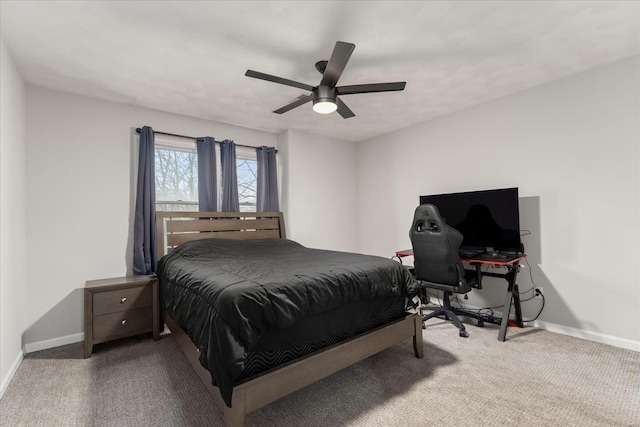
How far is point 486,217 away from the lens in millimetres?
3391

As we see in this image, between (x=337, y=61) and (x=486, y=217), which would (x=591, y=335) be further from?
(x=337, y=61)

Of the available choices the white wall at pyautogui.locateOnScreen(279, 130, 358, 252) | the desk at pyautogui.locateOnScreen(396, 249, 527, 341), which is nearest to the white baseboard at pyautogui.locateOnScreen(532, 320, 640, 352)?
the desk at pyautogui.locateOnScreen(396, 249, 527, 341)

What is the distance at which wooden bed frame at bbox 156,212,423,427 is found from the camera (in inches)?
62.8

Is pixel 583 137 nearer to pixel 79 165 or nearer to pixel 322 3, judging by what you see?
pixel 322 3

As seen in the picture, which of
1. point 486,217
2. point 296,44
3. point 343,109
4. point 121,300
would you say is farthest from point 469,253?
point 121,300

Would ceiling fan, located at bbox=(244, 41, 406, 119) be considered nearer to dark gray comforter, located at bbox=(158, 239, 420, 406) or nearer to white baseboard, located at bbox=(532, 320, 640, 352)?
dark gray comforter, located at bbox=(158, 239, 420, 406)

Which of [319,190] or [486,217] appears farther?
[319,190]

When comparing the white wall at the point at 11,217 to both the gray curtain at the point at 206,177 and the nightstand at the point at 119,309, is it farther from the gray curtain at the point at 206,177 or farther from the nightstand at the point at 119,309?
the gray curtain at the point at 206,177

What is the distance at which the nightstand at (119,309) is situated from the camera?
269cm

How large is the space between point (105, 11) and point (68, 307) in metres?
2.81

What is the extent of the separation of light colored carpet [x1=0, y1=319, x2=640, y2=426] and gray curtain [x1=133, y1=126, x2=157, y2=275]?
92 centimetres

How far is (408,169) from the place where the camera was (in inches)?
179

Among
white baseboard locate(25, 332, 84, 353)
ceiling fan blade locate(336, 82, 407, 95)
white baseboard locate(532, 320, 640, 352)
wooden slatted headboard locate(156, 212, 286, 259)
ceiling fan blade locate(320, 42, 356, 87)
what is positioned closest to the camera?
ceiling fan blade locate(320, 42, 356, 87)

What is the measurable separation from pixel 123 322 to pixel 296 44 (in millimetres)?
2985
